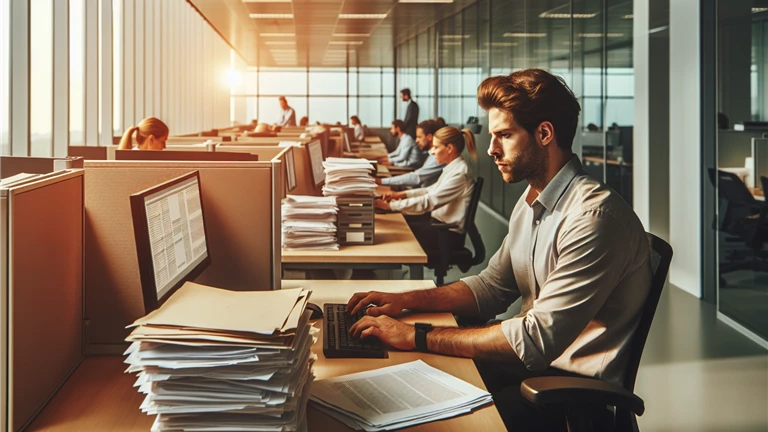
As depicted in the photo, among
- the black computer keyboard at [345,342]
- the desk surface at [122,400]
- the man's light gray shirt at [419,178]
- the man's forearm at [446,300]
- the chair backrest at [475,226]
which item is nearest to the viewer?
the desk surface at [122,400]

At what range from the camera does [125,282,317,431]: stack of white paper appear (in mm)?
1187

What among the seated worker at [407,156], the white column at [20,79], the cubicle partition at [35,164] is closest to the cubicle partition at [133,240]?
the cubicle partition at [35,164]

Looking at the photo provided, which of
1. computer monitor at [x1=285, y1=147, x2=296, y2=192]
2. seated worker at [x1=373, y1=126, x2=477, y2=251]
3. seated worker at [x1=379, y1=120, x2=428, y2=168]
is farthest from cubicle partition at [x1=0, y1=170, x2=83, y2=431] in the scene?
seated worker at [x1=379, y1=120, x2=428, y2=168]

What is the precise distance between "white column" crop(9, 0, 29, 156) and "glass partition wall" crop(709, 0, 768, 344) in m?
4.46

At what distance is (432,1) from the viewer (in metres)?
10.6

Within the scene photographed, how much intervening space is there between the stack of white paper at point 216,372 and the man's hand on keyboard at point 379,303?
0.89 meters

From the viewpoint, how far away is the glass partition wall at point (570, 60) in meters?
5.94

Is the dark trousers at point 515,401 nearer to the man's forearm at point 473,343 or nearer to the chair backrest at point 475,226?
the man's forearm at point 473,343

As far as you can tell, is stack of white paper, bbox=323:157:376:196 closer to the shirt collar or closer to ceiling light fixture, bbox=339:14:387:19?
the shirt collar

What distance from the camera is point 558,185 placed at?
2021 millimetres

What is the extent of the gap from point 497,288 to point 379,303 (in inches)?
14.5

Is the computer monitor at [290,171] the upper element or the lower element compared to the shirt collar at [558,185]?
upper

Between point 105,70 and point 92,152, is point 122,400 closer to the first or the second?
point 92,152

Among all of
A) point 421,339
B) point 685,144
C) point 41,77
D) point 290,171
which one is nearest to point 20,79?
point 41,77
